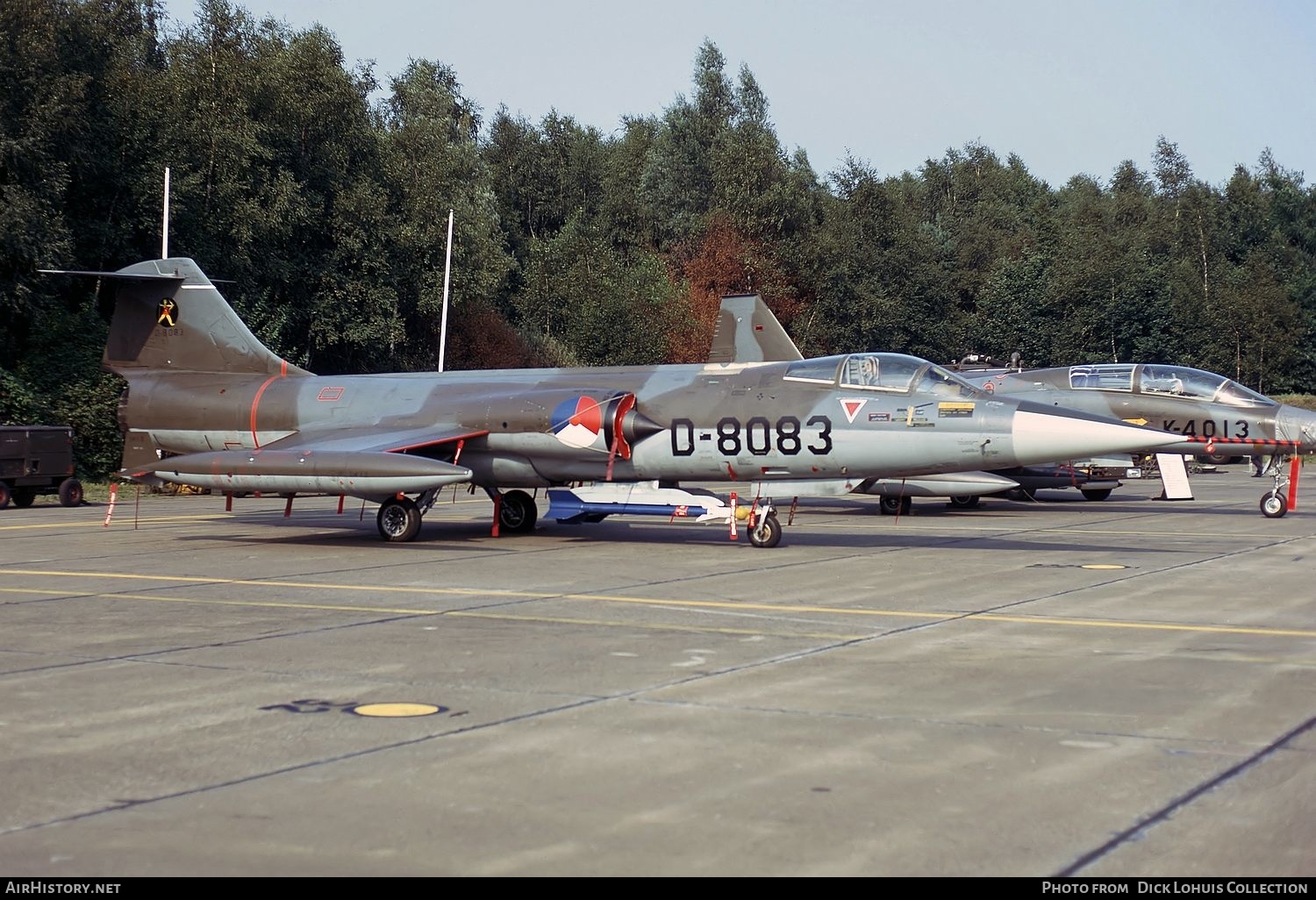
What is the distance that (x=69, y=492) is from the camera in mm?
27500

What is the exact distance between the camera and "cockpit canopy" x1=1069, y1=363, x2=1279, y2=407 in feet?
82.2

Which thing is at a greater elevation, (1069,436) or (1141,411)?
(1141,411)

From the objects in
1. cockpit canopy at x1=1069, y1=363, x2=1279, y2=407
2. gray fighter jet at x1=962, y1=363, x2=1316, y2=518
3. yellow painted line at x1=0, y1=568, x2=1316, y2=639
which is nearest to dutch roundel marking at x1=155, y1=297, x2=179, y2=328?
yellow painted line at x1=0, y1=568, x2=1316, y2=639

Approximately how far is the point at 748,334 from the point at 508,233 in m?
57.8

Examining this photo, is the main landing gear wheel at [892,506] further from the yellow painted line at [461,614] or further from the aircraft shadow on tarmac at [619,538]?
the yellow painted line at [461,614]

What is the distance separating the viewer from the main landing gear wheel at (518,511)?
20875mm

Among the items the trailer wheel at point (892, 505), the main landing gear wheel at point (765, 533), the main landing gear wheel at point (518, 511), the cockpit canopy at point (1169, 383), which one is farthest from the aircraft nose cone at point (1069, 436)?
the cockpit canopy at point (1169, 383)

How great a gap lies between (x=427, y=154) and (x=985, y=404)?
4321 centimetres

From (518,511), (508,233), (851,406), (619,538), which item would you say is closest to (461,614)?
(851,406)

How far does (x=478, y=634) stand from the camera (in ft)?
34.3

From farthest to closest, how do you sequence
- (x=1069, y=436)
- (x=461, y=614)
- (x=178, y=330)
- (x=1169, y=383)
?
1. (x=1169, y=383)
2. (x=178, y=330)
3. (x=1069, y=436)
4. (x=461, y=614)

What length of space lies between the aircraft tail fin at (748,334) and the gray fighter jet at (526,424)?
5678mm

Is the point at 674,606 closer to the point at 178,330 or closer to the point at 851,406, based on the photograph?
the point at 851,406

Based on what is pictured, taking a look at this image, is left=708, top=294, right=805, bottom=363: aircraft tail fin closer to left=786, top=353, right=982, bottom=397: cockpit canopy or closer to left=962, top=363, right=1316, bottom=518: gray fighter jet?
left=962, top=363, right=1316, bottom=518: gray fighter jet
